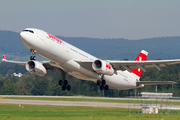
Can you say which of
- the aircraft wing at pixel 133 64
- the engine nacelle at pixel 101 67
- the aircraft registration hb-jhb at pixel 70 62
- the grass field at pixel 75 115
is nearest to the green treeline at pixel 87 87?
the grass field at pixel 75 115

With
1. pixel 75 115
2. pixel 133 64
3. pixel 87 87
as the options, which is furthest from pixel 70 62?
pixel 87 87

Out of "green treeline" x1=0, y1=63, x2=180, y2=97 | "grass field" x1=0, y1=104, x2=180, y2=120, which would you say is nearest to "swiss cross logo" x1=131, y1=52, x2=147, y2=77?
"grass field" x1=0, y1=104, x2=180, y2=120

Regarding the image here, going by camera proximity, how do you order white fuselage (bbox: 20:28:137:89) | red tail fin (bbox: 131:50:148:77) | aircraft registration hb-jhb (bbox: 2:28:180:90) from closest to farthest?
white fuselage (bbox: 20:28:137:89) → aircraft registration hb-jhb (bbox: 2:28:180:90) → red tail fin (bbox: 131:50:148:77)

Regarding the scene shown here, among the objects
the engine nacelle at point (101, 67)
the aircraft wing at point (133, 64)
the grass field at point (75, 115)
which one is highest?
the aircraft wing at point (133, 64)

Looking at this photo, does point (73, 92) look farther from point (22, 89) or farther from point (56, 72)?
point (22, 89)

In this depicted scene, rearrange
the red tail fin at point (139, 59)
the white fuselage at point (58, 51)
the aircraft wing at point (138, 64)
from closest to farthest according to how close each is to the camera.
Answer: the white fuselage at point (58, 51) → the aircraft wing at point (138, 64) → the red tail fin at point (139, 59)

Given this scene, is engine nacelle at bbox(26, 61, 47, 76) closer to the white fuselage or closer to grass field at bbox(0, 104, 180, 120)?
the white fuselage

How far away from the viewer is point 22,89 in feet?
345

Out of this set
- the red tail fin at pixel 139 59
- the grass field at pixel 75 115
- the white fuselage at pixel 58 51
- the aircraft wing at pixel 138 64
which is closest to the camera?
the white fuselage at pixel 58 51

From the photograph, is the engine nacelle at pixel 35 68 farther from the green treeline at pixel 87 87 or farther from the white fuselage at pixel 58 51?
the green treeline at pixel 87 87

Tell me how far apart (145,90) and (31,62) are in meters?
26.9

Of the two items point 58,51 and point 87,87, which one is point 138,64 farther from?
point 87,87

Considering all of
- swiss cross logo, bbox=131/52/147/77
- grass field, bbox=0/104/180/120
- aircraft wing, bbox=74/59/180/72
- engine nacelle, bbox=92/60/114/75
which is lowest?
grass field, bbox=0/104/180/120

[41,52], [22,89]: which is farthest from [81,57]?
[22,89]
